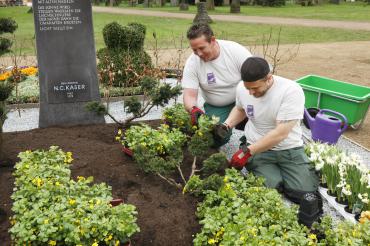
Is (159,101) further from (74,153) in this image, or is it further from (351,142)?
(351,142)

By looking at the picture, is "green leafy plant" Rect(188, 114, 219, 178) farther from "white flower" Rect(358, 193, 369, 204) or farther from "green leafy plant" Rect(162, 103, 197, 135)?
"white flower" Rect(358, 193, 369, 204)

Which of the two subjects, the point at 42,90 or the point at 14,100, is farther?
the point at 14,100

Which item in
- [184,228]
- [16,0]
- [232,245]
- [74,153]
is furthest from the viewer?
[16,0]

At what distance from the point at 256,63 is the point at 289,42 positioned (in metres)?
10.9

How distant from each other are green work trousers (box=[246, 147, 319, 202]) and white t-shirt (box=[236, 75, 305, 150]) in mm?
91

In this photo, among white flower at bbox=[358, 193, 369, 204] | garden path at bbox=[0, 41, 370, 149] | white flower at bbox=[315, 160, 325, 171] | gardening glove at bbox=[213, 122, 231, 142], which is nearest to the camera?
white flower at bbox=[358, 193, 369, 204]

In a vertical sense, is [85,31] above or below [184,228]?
above

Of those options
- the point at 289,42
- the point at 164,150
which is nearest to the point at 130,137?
the point at 164,150

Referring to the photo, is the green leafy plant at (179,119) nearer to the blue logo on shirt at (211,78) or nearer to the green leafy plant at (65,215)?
the blue logo on shirt at (211,78)

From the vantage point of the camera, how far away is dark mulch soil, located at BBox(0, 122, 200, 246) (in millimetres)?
2982

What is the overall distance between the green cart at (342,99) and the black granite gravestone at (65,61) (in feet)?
9.72

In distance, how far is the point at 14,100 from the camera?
647 cm

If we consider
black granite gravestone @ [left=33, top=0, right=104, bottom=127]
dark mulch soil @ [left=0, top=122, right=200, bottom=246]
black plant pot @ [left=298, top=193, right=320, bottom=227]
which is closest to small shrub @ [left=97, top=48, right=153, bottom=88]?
black granite gravestone @ [left=33, top=0, right=104, bottom=127]

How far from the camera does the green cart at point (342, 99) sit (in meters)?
5.21
